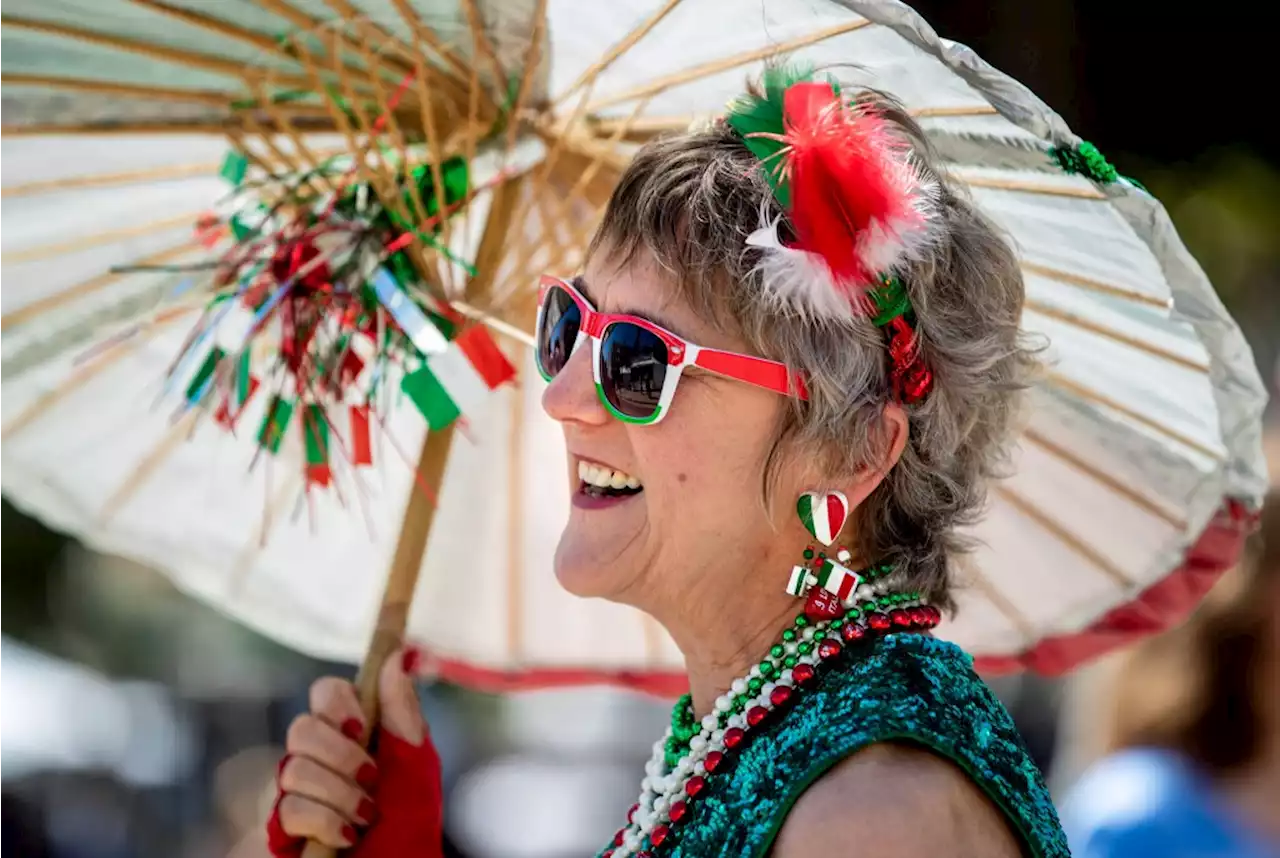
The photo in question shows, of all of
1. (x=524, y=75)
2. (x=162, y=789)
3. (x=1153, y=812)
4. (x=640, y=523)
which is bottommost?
(x=162, y=789)

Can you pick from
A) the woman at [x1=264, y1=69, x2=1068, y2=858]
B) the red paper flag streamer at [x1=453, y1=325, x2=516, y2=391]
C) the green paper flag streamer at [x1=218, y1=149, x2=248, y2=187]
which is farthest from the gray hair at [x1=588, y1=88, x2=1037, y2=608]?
the green paper flag streamer at [x1=218, y1=149, x2=248, y2=187]

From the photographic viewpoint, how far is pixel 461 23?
2115 millimetres

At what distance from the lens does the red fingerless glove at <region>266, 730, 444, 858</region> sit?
2217 mm

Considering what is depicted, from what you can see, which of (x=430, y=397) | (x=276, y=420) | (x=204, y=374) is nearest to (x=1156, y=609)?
(x=430, y=397)

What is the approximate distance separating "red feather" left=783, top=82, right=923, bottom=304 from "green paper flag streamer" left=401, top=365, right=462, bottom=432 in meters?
0.74

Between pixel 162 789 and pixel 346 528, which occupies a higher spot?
pixel 346 528

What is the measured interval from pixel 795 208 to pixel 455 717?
737cm

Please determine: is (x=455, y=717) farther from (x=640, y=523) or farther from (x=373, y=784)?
(x=640, y=523)

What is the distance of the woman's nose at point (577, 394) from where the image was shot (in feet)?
6.05

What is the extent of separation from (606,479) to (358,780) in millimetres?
742

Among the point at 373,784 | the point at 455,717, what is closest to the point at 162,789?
the point at 455,717

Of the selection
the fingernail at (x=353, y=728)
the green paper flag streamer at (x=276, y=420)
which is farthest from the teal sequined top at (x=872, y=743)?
the green paper flag streamer at (x=276, y=420)

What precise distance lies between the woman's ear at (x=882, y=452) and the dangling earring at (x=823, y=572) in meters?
0.03

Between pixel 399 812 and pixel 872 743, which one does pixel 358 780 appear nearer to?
pixel 399 812
